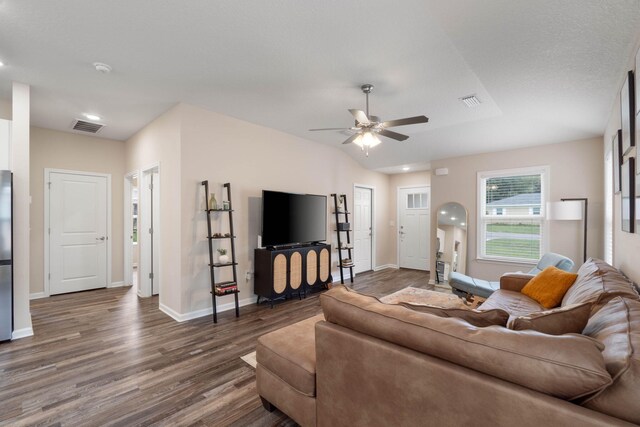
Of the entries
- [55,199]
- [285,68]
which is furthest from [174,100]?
[55,199]

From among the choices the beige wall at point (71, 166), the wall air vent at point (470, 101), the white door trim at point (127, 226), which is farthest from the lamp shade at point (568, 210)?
the beige wall at point (71, 166)

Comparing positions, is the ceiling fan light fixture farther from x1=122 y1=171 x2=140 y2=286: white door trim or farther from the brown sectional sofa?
x1=122 y1=171 x2=140 y2=286: white door trim

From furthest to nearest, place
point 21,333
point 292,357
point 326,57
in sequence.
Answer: point 21,333, point 326,57, point 292,357

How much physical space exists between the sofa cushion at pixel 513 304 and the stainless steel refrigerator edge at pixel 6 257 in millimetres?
4728

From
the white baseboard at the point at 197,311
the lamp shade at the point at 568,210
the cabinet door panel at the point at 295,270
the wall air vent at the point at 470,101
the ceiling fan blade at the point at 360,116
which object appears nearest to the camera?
the ceiling fan blade at the point at 360,116

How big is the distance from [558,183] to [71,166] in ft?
25.8

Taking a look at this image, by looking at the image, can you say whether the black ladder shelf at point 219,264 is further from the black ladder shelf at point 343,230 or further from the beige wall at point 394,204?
the beige wall at point 394,204

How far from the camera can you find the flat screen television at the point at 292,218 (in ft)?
14.0

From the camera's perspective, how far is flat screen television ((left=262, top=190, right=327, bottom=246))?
169 inches

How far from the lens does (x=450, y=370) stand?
3.55 feet

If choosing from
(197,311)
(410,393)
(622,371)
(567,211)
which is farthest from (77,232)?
(567,211)

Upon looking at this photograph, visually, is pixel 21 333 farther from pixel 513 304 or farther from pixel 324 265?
pixel 513 304

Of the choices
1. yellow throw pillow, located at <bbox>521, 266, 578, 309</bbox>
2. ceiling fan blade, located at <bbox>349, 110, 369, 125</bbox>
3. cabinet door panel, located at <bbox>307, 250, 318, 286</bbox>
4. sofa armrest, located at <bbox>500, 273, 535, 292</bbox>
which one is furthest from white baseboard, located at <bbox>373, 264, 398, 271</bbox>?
ceiling fan blade, located at <bbox>349, 110, 369, 125</bbox>

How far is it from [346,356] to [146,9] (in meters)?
2.58
